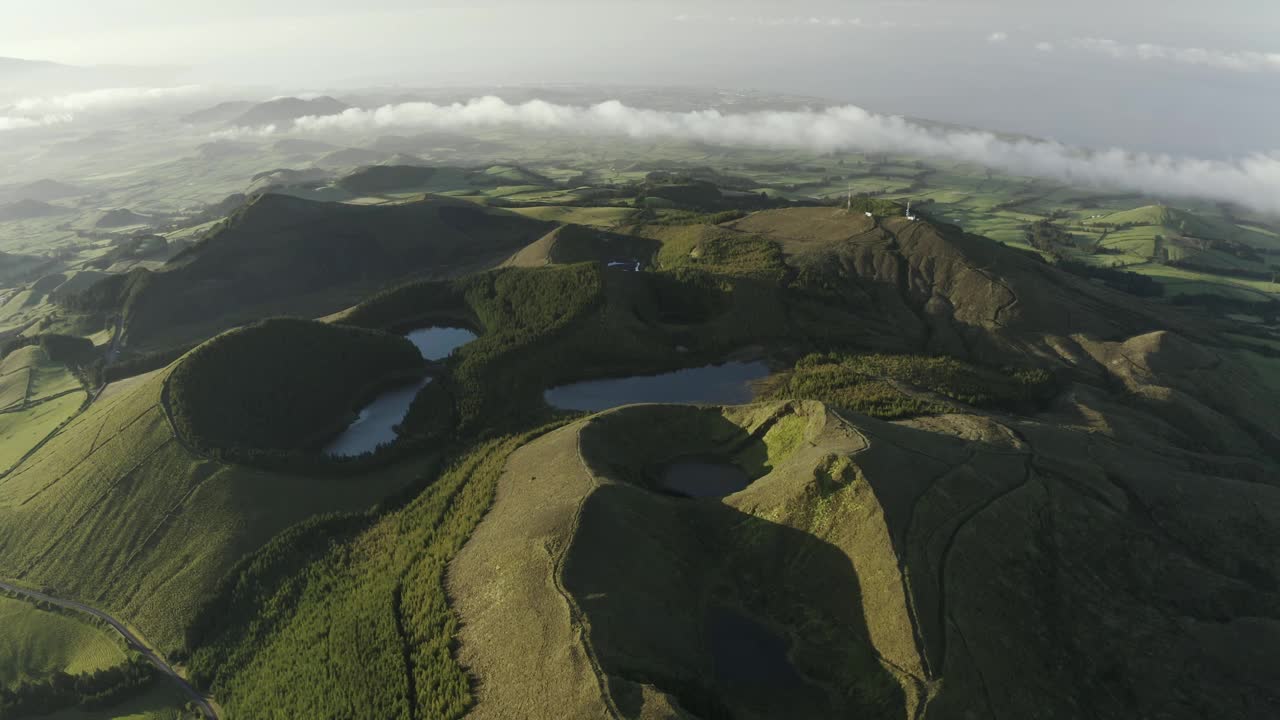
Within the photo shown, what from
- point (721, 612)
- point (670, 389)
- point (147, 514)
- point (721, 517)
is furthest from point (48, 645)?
point (670, 389)

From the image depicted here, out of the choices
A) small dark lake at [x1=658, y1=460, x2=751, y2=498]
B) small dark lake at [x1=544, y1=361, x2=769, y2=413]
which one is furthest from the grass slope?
small dark lake at [x1=658, y1=460, x2=751, y2=498]

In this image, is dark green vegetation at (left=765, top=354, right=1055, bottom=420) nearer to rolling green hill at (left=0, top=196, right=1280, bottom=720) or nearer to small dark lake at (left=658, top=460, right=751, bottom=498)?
rolling green hill at (left=0, top=196, right=1280, bottom=720)

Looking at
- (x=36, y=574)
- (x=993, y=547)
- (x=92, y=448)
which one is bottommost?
(x=36, y=574)

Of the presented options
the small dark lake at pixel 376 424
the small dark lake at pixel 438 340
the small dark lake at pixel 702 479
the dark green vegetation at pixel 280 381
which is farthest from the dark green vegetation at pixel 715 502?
the small dark lake at pixel 376 424

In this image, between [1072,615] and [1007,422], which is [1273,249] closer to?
[1007,422]

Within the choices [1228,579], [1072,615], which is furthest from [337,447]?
[1228,579]
